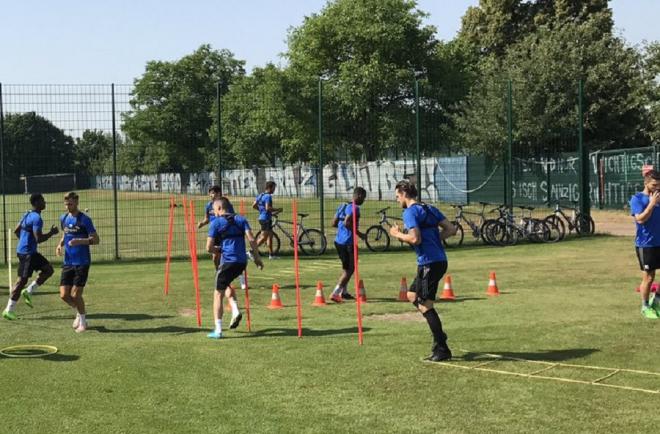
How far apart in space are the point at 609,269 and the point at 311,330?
26.1 feet

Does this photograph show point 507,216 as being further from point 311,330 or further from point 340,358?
point 340,358

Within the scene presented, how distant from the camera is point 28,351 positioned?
7969mm

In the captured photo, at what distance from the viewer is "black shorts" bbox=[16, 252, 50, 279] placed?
10.4 m

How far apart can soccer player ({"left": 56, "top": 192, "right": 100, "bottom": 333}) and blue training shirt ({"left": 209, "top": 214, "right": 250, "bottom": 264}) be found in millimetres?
1735

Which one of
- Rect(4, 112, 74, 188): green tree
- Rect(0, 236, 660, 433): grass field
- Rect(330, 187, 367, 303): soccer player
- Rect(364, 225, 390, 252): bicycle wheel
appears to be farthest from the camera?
Rect(364, 225, 390, 252): bicycle wheel

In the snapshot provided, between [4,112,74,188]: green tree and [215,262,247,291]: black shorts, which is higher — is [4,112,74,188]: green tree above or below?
above

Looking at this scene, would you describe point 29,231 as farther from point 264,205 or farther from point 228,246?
point 264,205

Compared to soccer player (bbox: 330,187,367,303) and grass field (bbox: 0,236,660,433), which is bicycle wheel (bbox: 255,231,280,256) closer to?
grass field (bbox: 0,236,660,433)

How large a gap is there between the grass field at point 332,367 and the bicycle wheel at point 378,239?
626 cm

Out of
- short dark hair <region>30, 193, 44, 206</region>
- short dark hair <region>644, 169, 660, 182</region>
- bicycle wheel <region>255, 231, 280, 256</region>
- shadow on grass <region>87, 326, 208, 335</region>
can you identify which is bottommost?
shadow on grass <region>87, 326, 208, 335</region>

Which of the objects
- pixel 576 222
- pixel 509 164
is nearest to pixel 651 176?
pixel 509 164

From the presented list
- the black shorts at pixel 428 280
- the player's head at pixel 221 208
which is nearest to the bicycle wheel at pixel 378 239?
the player's head at pixel 221 208

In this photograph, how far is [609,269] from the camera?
1430 cm

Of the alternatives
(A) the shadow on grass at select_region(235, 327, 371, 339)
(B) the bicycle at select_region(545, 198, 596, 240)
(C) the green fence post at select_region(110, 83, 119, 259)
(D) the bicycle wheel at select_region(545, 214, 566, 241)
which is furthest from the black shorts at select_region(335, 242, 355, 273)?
(B) the bicycle at select_region(545, 198, 596, 240)
